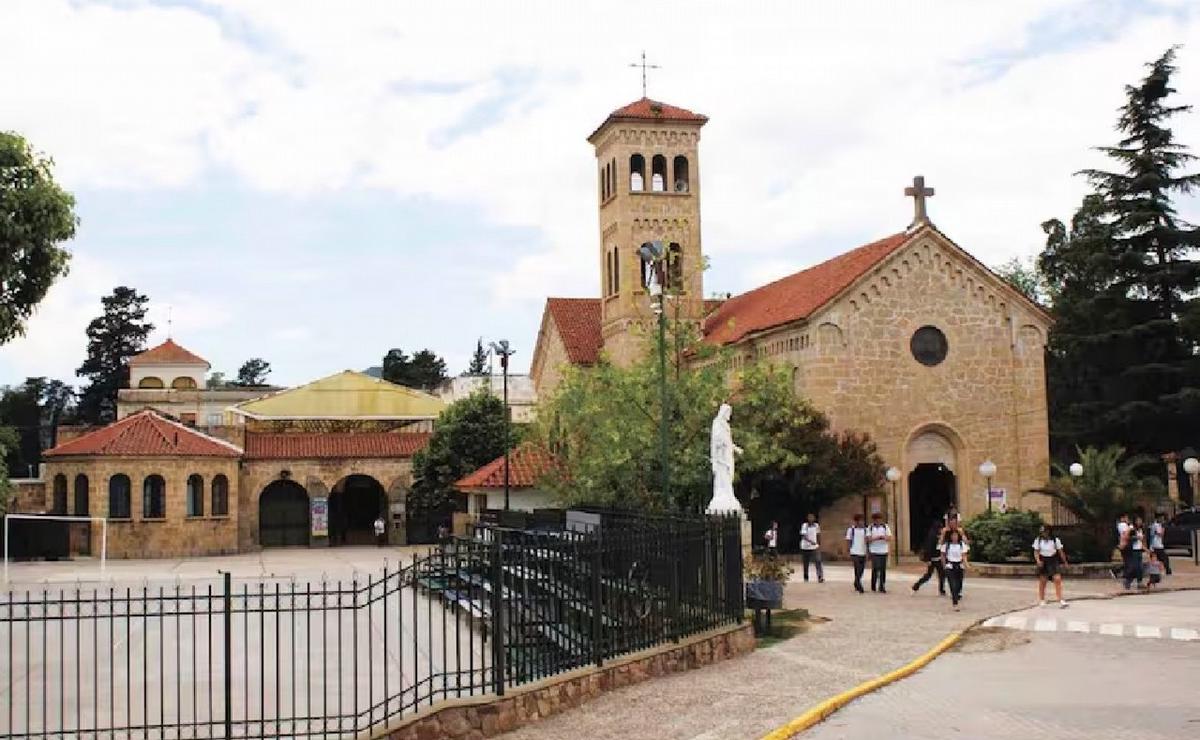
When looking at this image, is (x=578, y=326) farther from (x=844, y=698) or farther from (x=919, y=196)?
(x=844, y=698)

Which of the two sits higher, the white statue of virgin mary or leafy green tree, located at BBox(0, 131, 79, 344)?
leafy green tree, located at BBox(0, 131, 79, 344)

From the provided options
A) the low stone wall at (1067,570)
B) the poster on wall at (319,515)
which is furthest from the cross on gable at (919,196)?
the poster on wall at (319,515)

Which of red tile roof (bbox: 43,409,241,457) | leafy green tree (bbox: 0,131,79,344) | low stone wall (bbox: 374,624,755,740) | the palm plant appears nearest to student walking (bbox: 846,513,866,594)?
the palm plant

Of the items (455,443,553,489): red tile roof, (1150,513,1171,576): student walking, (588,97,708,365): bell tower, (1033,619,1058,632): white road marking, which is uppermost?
(588,97,708,365): bell tower

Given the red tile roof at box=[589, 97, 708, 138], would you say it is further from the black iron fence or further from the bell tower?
the black iron fence

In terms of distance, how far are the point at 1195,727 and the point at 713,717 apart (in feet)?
13.5

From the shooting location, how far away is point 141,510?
45875mm

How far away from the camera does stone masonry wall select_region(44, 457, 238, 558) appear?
149 feet

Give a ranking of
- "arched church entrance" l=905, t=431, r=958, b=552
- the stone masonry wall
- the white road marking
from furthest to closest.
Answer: the stone masonry wall → "arched church entrance" l=905, t=431, r=958, b=552 → the white road marking

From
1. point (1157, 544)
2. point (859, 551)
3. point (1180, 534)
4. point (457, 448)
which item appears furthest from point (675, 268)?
point (1157, 544)

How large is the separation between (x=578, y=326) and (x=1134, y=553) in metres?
31.3

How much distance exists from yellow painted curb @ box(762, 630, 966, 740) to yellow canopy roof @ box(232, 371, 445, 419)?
50.3 metres

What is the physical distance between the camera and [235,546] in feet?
160

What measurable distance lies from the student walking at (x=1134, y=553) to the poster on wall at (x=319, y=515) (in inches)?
1389
